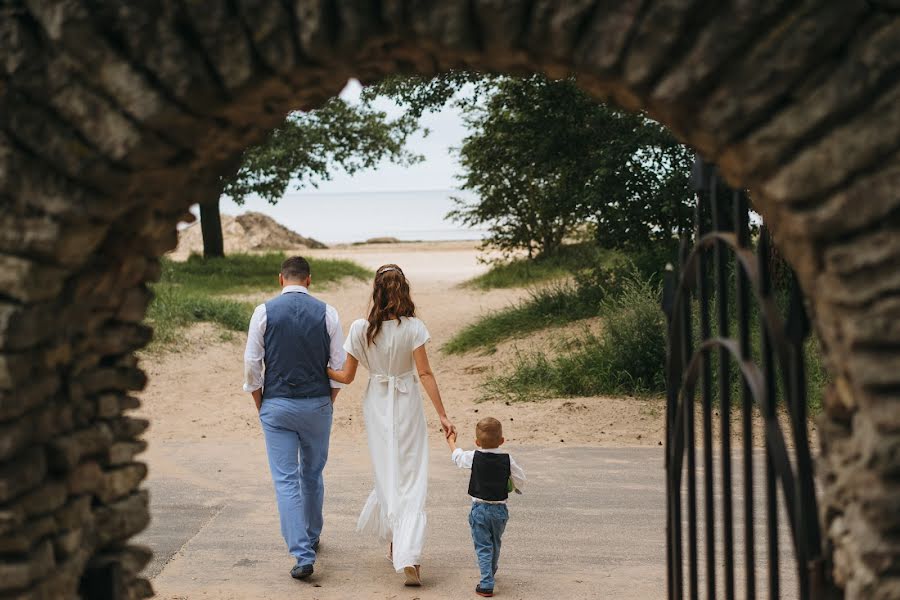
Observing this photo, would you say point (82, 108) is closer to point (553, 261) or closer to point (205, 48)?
point (205, 48)

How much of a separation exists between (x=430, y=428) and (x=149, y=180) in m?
8.72

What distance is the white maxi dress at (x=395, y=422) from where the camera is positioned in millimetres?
6469

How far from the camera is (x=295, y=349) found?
21.5ft

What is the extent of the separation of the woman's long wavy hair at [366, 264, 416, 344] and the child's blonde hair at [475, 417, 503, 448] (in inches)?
34.6

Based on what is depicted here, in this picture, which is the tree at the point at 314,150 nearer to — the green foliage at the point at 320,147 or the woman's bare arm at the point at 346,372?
the green foliage at the point at 320,147

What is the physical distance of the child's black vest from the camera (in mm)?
6055

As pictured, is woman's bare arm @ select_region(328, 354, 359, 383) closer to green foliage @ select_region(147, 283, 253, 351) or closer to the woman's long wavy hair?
the woman's long wavy hair

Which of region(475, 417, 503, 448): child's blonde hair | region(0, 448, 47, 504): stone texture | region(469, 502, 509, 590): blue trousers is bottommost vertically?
region(469, 502, 509, 590): blue trousers

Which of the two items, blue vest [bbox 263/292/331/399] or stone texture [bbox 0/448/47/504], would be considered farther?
blue vest [bbox 263/292/331/399]

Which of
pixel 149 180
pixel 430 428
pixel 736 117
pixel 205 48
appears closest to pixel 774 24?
pixel 736 117

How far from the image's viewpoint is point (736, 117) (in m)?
2.79

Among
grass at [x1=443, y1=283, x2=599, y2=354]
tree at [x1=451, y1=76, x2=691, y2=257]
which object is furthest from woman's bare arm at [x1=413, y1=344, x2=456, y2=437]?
grass at [x1=443, y1=283, x2=599, y2=354]

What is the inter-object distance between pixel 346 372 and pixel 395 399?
0.35 m

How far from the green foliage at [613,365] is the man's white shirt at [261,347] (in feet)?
19.8
